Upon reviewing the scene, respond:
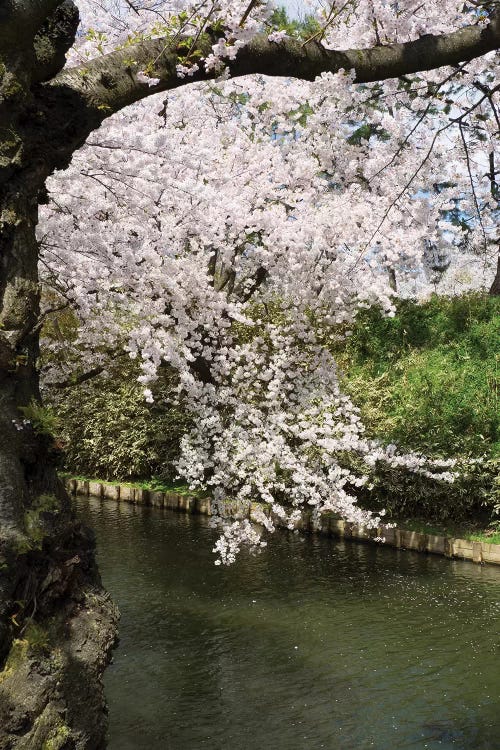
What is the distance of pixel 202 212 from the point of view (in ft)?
30.3

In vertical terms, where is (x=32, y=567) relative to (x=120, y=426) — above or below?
below

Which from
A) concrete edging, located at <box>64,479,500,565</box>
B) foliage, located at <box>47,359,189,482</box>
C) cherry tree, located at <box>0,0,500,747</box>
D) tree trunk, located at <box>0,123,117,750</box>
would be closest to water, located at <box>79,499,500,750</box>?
concrete edging, located at <box>64,479,500,565</box>

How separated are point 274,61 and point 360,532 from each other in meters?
8.58

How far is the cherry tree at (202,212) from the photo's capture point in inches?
158

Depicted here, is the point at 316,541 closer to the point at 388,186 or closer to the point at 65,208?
the point at 65,208

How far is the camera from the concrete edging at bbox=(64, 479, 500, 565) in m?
10.4

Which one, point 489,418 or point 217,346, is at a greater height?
point 217,346

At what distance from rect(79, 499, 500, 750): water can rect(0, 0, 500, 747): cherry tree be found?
101cm

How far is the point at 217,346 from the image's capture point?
37.8 feet

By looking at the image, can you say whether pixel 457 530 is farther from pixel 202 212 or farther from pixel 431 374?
pixel 202 212

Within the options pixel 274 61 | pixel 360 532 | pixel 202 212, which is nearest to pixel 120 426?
pixel 360 532

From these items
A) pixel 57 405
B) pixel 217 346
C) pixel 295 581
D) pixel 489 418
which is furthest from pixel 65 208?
pixel 57 405

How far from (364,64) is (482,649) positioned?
592 centimetres

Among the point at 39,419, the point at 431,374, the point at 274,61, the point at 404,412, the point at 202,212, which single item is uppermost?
the point at 202,212
